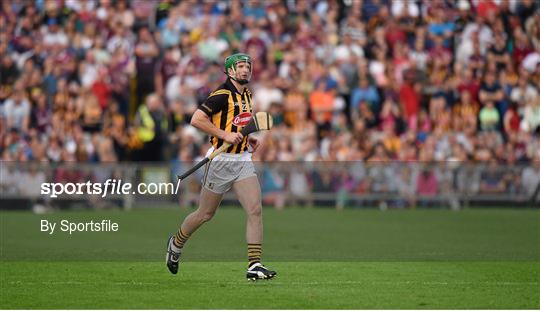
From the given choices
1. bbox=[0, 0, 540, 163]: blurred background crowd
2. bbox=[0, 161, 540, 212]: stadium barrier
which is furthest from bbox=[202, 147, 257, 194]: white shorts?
bbox=[0, 0, 540, 163]: blurred background crowd

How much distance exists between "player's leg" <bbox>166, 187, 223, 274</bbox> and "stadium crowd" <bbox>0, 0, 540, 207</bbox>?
41.4ft

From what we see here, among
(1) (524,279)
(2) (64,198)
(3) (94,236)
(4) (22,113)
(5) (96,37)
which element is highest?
(5) (96,37)

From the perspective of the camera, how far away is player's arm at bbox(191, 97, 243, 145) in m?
13.1

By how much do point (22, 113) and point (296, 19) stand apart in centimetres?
680

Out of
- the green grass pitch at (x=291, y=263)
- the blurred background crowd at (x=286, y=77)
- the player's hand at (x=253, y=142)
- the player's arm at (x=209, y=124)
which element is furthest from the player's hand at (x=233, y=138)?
the blurred background crowd at (x=286, y=77)

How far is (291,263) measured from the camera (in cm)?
1554

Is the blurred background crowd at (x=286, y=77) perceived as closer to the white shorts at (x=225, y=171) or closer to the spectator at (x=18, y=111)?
the spectator at (x=18, y=111)

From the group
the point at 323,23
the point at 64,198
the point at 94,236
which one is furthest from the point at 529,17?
the point at 94,236

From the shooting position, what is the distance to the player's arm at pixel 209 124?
13.1m

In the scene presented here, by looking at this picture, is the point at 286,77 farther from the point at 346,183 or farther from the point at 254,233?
the point at 254,233

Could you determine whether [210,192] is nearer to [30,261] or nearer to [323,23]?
[30,261]

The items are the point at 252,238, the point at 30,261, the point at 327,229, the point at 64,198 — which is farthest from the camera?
the point at 64,198

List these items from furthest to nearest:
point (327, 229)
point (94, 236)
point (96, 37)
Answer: point (96, 37) < point (327, 229) < point (94, 236)

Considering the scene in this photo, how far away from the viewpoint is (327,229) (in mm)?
A: 21719
